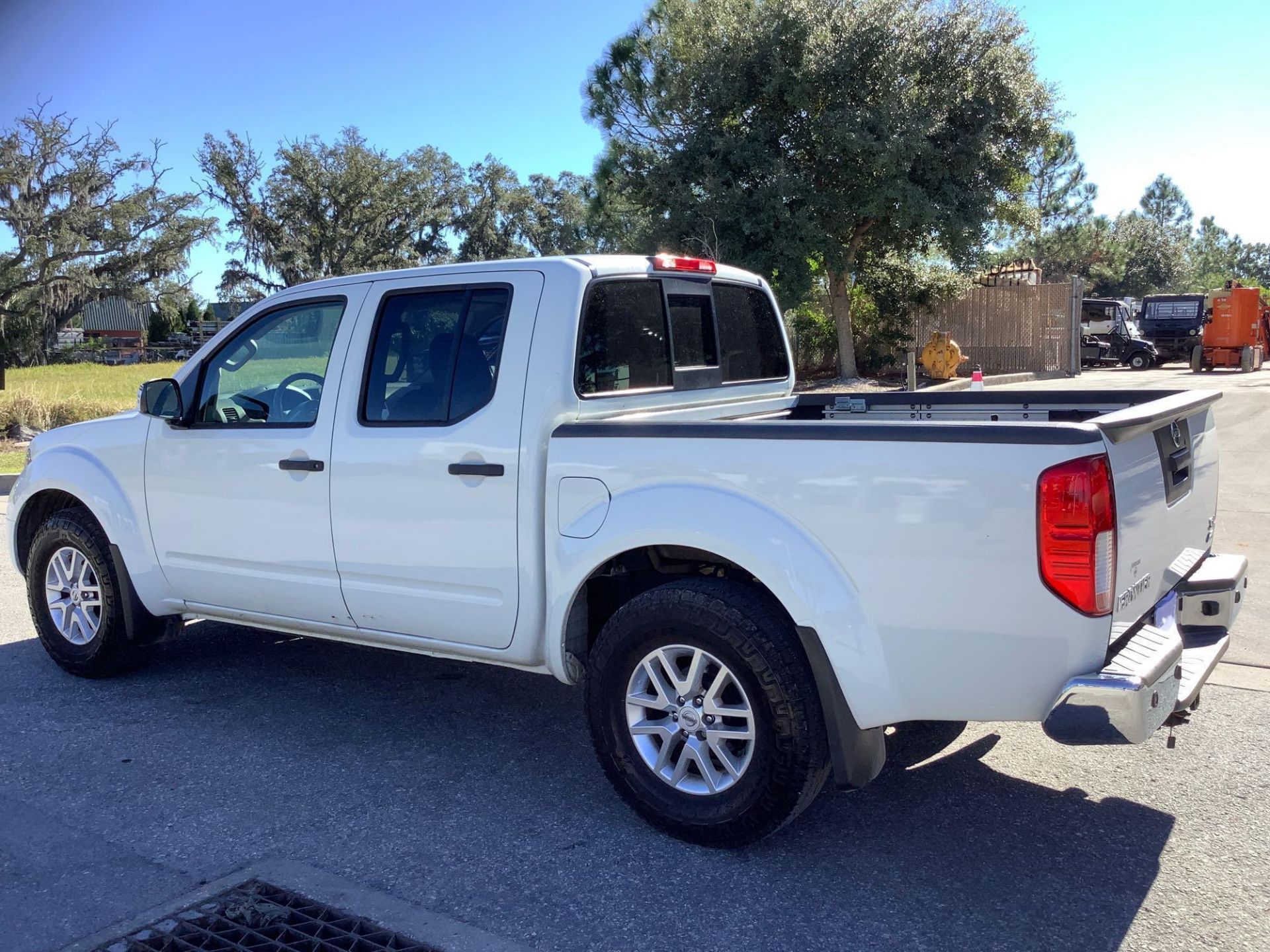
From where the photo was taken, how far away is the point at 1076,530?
3000 mm

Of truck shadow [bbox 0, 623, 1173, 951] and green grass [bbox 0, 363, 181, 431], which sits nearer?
truck shadow [bbox 0, 623, 1173, 951]

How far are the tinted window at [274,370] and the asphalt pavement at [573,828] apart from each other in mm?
1427

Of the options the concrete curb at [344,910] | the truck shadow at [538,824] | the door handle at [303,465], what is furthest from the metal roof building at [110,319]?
the concrete curb at [344,910]

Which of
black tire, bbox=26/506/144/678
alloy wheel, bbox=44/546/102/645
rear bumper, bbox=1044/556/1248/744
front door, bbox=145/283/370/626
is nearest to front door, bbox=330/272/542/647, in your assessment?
front door, bbox=145/283/370/626

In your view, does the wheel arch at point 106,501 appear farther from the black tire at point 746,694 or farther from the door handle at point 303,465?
the black tire at point 746,694

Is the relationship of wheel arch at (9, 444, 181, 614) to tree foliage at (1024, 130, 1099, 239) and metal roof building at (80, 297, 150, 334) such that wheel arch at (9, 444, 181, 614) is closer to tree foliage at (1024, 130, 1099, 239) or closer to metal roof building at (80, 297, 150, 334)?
tree foliage at (1024, 130, 1099, 239)

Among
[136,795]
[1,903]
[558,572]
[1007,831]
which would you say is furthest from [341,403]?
[1007,831]

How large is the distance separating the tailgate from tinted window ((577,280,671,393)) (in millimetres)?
1853

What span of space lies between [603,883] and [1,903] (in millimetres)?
1887

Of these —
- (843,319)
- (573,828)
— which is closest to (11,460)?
(573,828)

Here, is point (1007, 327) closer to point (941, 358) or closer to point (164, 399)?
point (941, 358)

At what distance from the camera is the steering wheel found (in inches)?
186


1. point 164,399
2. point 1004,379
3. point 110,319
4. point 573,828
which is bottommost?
point 573,828

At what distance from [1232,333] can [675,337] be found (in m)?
28.7
